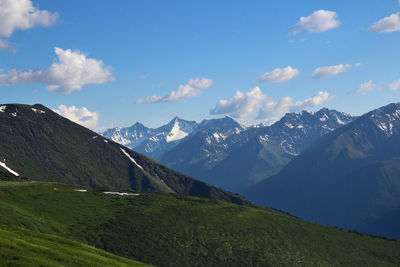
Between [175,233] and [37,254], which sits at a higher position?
[37,254]

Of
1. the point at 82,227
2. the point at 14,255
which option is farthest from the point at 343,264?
the point at 14,255

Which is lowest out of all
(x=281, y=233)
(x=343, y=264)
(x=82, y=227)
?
(x=343, y=264)

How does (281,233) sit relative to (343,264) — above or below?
above

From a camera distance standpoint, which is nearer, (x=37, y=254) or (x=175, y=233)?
(x=37, y=254)

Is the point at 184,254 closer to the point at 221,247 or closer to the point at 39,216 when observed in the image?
the point at 221,247

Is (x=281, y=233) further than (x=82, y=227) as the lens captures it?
Yes

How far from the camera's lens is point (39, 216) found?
145 m

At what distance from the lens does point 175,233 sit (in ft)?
535

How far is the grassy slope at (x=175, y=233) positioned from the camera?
473ft

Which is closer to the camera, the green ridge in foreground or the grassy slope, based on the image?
the green ridge in foreground

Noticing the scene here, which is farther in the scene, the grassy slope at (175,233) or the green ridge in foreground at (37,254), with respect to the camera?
the grassy slope at (175,233)

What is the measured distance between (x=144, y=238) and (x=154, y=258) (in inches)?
591

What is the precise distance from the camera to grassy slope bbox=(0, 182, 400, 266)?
144 meters


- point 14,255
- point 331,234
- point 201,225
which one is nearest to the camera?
point 14,255
